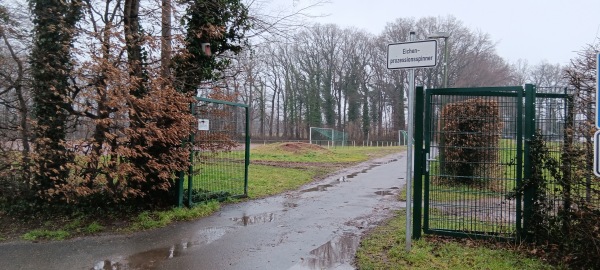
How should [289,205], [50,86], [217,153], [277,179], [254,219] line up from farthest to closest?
[277,179]
[289,205]
[217,153]
[254,219]
[50,86]

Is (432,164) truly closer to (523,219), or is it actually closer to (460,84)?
(523,219)

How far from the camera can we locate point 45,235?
641 cm

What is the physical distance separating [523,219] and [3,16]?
8.68 metres

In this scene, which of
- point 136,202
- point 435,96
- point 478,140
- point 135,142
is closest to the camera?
point 435,96

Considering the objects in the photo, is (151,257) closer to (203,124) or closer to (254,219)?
(254,219)

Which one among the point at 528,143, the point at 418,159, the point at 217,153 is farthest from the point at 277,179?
the point at 528,143

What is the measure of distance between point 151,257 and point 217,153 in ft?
11.9

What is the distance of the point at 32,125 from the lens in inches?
267

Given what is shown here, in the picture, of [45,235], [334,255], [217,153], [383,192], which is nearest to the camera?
[334,255]

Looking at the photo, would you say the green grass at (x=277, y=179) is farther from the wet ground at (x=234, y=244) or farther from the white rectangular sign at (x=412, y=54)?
the white rectangular sign at (x=412, y=54)

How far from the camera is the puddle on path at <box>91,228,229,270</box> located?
5112 millimetres

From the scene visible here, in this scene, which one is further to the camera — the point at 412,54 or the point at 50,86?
the point at 50,86

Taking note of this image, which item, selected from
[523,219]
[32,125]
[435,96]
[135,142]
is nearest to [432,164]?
[435,96]

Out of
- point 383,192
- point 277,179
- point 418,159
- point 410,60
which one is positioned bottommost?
point 383,192
